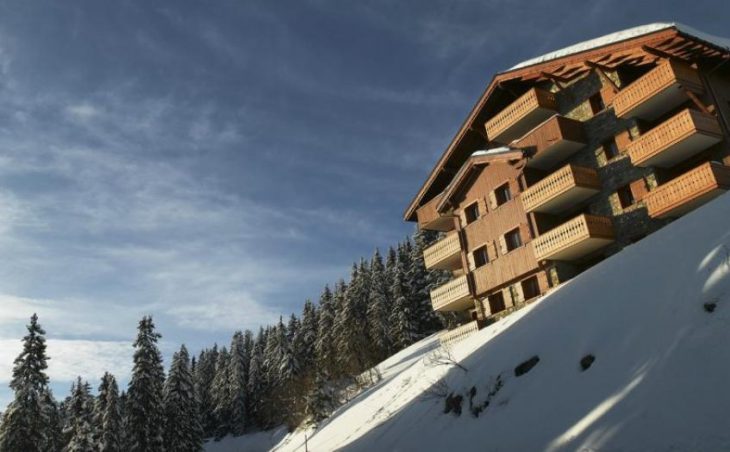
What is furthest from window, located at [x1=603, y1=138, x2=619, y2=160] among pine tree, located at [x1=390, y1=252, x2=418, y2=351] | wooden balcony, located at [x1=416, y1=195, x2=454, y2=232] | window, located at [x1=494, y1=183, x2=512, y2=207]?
pine tree, located at [x1=390, y1=252, x2=418, y2=351]

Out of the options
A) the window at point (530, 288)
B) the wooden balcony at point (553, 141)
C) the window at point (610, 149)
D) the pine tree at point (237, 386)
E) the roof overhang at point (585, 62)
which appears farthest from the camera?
the pine tree at point (237, 386)

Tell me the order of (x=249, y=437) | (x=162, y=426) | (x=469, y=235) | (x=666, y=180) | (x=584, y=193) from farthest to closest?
(x=249, y=437) < (x=162, y=426) < (x=469, y=235) < (x=584, y=193) < (x=666, y=180)

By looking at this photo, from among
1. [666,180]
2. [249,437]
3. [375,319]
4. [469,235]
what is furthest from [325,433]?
[249,437]

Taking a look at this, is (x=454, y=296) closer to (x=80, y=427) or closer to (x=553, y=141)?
(x=553, y=141)

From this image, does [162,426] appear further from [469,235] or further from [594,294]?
[594,294]

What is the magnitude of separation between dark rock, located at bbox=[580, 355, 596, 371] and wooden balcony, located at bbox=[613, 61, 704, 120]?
16946 millimetres

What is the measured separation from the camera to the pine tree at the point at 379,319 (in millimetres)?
67688

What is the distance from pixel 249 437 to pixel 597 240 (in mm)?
70657

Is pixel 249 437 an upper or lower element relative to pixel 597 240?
lower

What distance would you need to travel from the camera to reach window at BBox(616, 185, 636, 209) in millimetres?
27594

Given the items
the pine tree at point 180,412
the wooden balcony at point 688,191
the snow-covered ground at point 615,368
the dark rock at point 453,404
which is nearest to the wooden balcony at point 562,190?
the wooden balcony at point 688,191

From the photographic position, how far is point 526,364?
15.6 m

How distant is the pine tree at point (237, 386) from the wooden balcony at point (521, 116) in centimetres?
6835

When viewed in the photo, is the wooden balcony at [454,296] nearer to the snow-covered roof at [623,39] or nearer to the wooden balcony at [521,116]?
the wooden balcony at [521,116]
